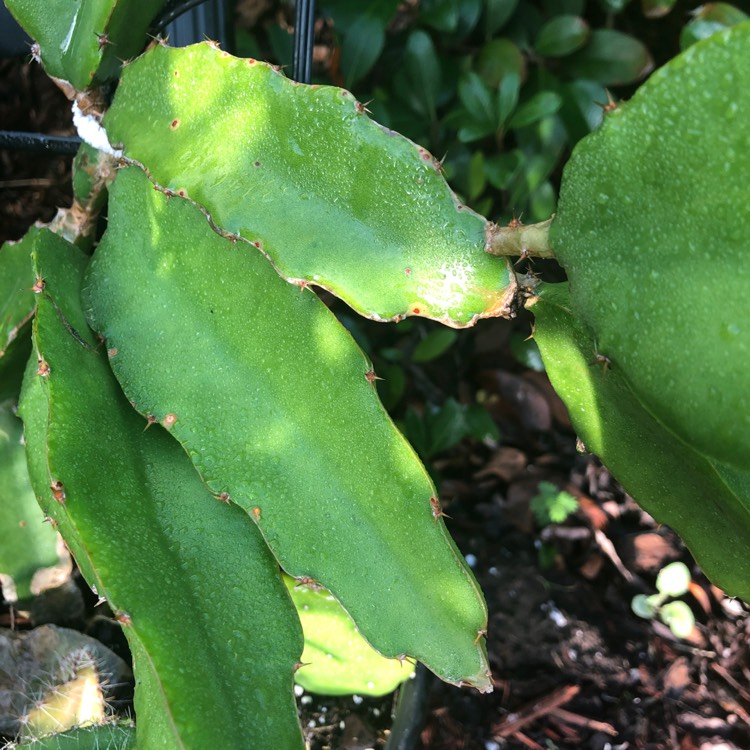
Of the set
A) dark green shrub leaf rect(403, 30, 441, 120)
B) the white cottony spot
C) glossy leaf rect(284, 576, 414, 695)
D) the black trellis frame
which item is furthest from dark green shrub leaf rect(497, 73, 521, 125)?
glossy leaf rect(284, 576, 414, 695)

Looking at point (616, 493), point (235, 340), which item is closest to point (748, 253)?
point (235, 340)

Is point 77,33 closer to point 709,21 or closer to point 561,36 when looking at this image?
point 561,36

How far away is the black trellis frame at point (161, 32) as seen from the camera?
0.87 m

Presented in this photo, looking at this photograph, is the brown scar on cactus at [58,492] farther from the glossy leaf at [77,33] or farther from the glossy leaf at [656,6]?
the glossy leaf at [656,6]

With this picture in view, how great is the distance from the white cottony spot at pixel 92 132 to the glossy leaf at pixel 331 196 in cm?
15

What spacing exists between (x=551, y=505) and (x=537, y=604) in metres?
0.18

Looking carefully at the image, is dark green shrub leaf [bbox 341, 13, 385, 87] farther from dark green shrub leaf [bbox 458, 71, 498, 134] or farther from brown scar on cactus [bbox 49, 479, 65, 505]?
brown scar on cactus [bbox 49, 479, 65, 505]

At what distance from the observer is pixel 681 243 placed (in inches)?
22.0

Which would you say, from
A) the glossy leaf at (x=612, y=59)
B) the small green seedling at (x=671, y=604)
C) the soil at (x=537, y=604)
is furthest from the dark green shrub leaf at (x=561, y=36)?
the small green seedling at (x=671, y=604)

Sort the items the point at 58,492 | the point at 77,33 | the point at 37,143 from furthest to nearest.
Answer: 1. the point at 37,143
2. the point at 77,33
3. the point at 58,492

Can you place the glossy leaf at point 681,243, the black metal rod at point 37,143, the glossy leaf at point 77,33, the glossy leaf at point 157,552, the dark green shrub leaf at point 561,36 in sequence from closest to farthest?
1. the glossy leaf at point 681,243
2. the glossy leaf at point 157,552
3. the glossy leaf at point 77,33
4. the black metal rod at point 37,143
5. the dark green shrub leaf at point 561,36

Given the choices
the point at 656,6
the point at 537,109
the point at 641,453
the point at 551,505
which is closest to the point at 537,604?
the point at 551,505

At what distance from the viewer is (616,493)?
1.46 metres

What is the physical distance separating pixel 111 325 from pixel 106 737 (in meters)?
0.49
